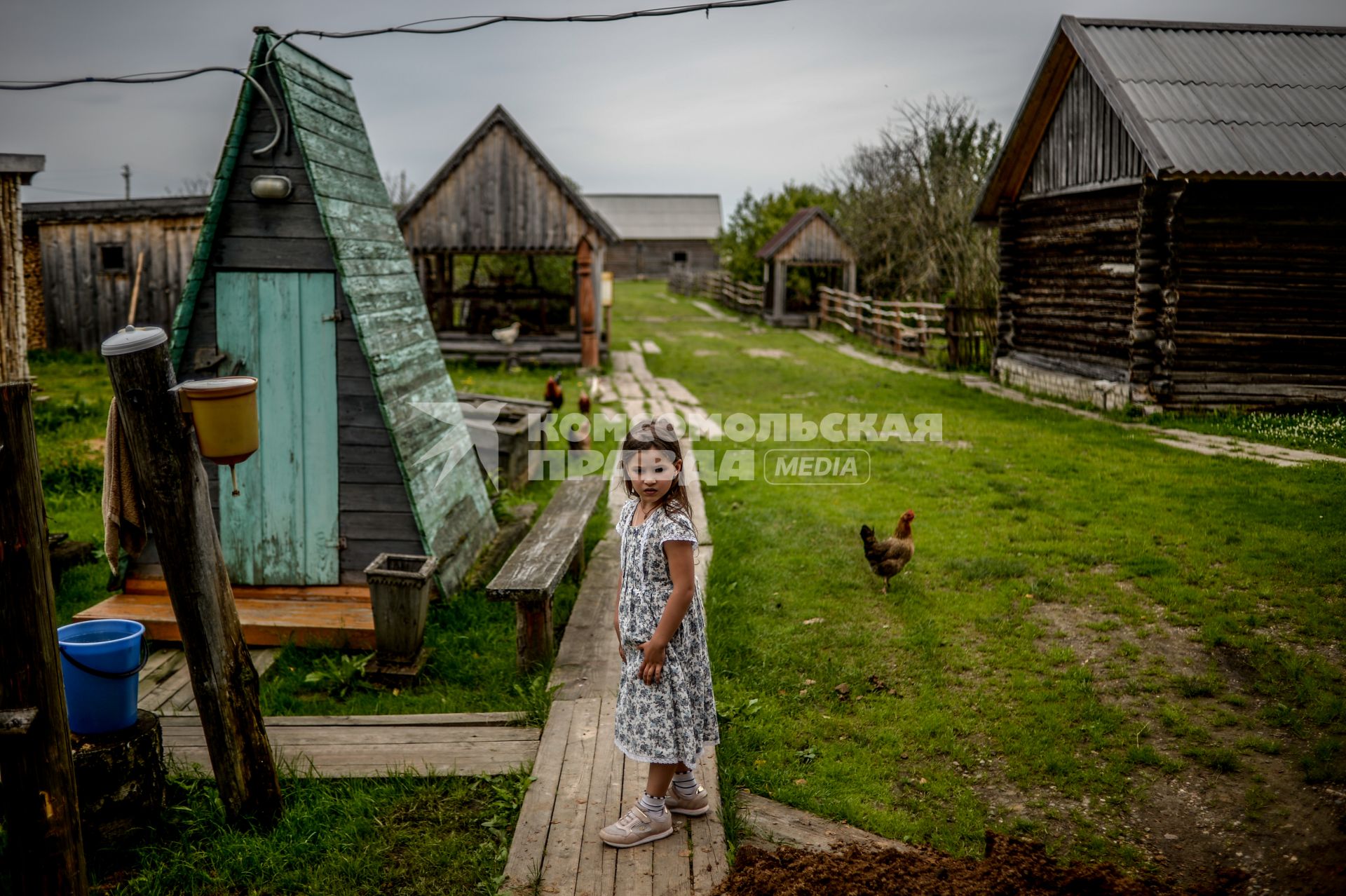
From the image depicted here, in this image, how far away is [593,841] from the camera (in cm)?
334

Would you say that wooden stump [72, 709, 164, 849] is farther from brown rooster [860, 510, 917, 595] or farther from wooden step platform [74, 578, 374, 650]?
brown rooster [860, 510, 917, 595]

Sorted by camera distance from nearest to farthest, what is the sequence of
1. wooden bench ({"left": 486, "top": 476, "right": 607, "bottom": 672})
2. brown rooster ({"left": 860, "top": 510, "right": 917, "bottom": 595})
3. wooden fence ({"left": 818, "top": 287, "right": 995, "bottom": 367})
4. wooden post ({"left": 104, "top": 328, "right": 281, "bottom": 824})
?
wooden post ({"left": 104, "top": 328, "right": 281, "bottom": 824}) → wooden bench ({"left": 486, "top": 476, "right": 607, "bottom": 672}) → brown rooster ({"left": 860, "top": 510, "right": 917, "bottom": 595}) → wooden fence ({"left": 818, "top": 287, "right": 995, "bottom": 367})

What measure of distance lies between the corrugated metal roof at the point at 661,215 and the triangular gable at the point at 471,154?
39044mm

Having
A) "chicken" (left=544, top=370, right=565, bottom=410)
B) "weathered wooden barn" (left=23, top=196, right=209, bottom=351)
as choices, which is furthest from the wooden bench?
"weathered wooden barn" (left=23, top=196, right=209, bottom=351)

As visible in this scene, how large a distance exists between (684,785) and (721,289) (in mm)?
37099

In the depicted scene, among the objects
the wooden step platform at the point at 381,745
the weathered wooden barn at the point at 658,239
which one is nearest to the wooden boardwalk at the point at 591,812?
the wooden step platform at the point at 381,745

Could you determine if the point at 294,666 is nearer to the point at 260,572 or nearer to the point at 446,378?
the point at 260,572

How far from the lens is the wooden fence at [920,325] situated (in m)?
18.2

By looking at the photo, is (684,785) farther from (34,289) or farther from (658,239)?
(658,239)

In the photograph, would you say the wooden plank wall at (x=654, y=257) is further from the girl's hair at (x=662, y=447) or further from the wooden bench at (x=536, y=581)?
the girl's hair at (x=662, y=447)

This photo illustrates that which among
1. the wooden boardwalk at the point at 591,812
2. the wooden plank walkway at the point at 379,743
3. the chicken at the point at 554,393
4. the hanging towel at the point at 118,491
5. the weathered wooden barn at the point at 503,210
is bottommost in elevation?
the wooden plank walkway at the point at 379,743

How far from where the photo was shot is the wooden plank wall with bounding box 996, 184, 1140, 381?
500 inches

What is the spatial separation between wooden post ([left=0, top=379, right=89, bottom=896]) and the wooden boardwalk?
149 centimetres

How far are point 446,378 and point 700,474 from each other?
137 inches
